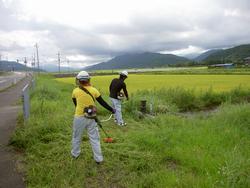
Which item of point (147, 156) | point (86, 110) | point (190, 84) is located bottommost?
point (147, 156)

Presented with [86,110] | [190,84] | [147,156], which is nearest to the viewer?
[86,110]

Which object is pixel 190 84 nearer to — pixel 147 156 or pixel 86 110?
pixel 147 156

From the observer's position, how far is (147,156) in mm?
5508

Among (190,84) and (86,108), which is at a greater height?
(86,108)

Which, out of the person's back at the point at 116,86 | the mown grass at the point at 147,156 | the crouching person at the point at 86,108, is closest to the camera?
the mown grass at the point at 147,156

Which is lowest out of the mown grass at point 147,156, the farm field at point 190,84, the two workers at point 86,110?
the mown grass at point 147,156

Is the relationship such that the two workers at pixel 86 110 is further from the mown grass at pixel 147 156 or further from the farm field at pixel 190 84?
the farm field at pixel 190 84

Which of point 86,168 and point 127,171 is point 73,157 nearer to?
point 86,168

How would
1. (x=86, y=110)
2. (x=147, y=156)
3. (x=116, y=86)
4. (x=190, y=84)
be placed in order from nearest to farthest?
(x=86, y=110) < (x=147, y=156) < (x=116, y=86) < (x=190, y=84)

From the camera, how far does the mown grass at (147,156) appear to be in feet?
14.9

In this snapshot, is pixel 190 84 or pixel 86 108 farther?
pixel 190 84

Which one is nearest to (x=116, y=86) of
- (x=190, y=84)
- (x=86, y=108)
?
(x=86, y=108)

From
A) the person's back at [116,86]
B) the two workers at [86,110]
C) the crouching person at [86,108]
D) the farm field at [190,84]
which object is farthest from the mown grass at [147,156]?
the farm field at [190,84]

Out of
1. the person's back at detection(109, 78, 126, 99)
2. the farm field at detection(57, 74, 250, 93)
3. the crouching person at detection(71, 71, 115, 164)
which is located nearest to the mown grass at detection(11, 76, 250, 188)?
the crouching person at detection(71, 71, 115, 164)
